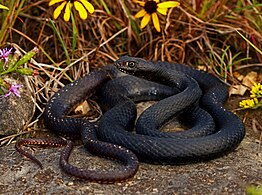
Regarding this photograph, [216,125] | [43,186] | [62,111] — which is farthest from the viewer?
[62,111]

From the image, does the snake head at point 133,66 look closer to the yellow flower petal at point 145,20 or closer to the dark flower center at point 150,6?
the yellow flower petal at point 145,20

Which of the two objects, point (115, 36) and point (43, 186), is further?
point (115, 36)

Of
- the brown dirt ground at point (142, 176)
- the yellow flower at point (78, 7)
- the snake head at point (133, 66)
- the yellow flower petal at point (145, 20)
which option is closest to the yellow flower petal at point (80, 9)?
the yellow flower at point (78, 7)

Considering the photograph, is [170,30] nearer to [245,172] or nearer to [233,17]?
[233,17]

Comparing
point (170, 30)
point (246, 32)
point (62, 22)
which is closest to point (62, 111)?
point (62, 22)

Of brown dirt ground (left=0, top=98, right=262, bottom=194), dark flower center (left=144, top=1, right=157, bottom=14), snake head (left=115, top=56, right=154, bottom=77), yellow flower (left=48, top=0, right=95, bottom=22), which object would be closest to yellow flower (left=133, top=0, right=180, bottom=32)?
dark flower center (left=144, top=1, right=157, bottom=14)

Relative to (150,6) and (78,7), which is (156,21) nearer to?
(150,6)

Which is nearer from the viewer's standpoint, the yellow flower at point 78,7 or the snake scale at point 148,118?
the snake scale at point 148,118
